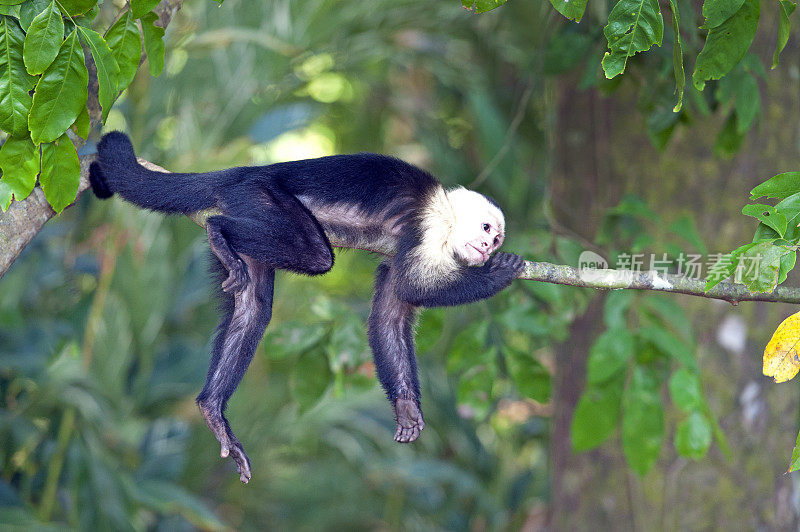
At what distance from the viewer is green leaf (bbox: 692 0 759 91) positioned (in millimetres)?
1684

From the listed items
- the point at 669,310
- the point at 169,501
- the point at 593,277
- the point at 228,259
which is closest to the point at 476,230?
the point at 593,277

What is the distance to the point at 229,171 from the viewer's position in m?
2.42

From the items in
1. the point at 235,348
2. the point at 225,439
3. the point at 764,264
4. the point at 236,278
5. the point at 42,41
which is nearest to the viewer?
the point at 42,41

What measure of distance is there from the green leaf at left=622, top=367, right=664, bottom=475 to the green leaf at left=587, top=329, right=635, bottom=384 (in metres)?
0.11

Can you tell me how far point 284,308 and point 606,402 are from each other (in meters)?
4.15

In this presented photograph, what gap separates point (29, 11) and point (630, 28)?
120 centimetres

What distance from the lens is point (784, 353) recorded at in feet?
5.37

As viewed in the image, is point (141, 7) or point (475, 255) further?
point (475, 255)

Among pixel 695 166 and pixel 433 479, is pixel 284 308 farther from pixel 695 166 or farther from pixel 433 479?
pixel 695 166

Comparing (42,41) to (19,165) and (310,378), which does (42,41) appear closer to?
(19,165)

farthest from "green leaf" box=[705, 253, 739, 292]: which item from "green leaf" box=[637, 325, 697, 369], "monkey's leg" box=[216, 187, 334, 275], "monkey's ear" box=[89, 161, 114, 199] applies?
"monkey's ear" box=[89, 161, 114, 199]

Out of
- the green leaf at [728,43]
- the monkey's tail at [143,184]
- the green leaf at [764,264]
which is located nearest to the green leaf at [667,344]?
the green leaf at [764,264]

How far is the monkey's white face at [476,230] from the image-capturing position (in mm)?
2482

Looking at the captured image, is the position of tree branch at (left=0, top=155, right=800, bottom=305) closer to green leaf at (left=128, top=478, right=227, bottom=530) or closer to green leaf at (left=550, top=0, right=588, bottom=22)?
green leaf at (left=550, top=0, right=588, bottom=22)
